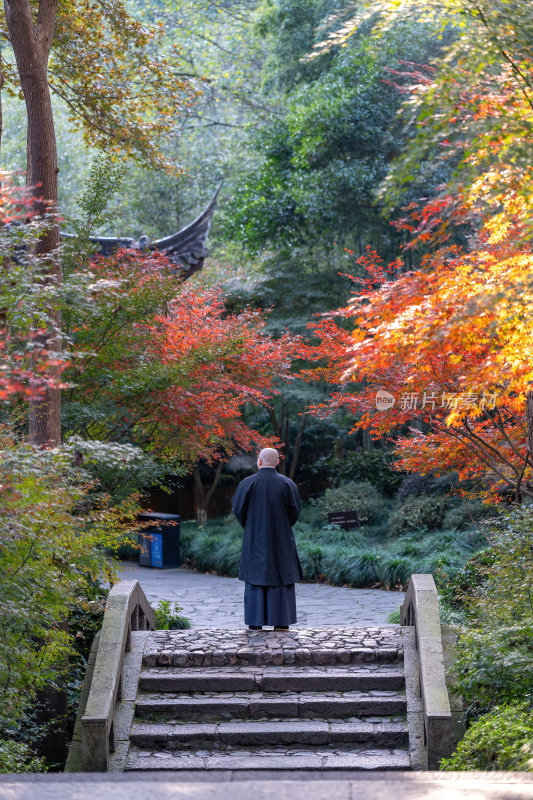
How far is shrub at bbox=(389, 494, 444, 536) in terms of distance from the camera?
15336mm

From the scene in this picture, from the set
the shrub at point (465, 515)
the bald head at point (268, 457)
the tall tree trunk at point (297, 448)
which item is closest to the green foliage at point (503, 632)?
the bald head at point (268, 457)

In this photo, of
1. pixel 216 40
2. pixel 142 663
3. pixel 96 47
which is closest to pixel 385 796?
pixel 142 663

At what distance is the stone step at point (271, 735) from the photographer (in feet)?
20.6

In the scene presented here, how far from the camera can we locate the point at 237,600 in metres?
12.5

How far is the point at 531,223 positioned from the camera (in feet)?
17.2

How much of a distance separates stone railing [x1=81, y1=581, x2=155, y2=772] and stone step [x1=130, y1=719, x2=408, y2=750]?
0.35 meters

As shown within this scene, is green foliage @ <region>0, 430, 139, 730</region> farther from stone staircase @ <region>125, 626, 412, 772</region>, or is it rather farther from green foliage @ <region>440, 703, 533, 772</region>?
green foliage @ <region>440, 703, 533, 772</region>

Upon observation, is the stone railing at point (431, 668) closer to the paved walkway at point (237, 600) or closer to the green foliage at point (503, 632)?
the green foliage at point (503, 632)

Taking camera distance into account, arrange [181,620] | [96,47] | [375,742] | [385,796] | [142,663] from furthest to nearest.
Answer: [96,47] → [181,620] → [142,663] → [375,742] → [385,796]

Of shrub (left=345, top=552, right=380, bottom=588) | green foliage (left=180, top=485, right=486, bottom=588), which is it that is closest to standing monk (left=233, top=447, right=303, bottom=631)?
green foliage (left=180, top=485, right=486, bottom=588)

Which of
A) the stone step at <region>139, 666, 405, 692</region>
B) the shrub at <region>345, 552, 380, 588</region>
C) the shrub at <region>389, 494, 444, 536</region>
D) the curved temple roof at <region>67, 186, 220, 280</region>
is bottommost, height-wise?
the shrub at <region>345, 552, 380, 588</region>

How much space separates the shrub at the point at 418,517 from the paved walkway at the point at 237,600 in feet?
7.72

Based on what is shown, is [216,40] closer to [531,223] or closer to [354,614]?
[354,614]

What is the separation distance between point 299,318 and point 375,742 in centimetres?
1196
